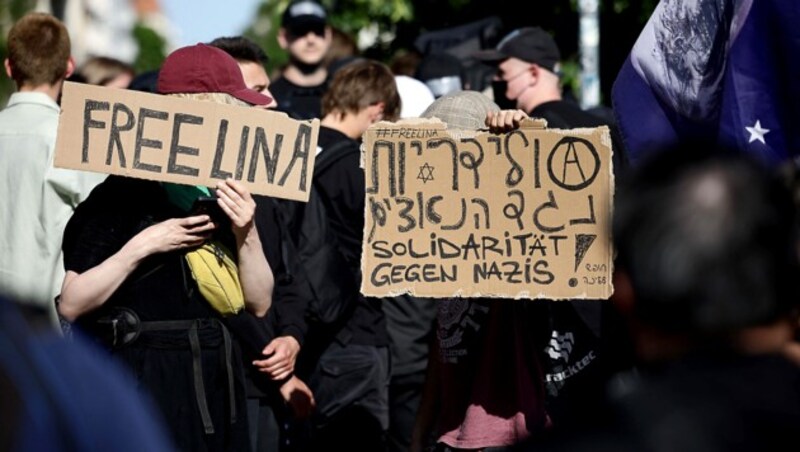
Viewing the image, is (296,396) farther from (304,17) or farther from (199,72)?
(304,17)

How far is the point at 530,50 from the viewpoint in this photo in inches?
319

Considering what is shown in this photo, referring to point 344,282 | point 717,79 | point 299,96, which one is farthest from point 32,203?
point 299,96

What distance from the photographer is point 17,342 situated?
2.08m

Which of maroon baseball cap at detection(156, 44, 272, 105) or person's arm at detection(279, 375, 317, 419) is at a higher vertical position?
maroon baseball cap at detection(156, 44, 272, 105)

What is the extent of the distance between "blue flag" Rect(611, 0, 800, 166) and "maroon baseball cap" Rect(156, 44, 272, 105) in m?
1.43

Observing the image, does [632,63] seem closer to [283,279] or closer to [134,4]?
[283,279]

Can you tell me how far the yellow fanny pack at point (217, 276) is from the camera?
5016 millimetres

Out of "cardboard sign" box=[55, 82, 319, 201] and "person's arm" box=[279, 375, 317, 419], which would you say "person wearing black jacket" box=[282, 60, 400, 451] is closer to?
"person's arm" box=[279, 375, 317, 419]

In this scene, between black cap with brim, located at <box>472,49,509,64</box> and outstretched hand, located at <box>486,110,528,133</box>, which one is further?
black cap with brim, located at <box>472,49,509,64</box>

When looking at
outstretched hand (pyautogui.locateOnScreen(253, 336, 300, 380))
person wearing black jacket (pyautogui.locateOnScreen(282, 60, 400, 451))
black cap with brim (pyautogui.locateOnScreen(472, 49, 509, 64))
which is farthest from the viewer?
black cap with brim (pyautogui.locateOnScreen(472, 49, 509, 64))

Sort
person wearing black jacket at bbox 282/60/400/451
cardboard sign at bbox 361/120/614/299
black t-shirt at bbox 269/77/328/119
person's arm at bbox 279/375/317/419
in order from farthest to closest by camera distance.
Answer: black t-shirt at bbox 269/77/328/119, person wearing black jacket at bbox 282/60/400/451, person's arm at bbox 279/375/317/419, cardboard sign at bbox 361/120/614/299

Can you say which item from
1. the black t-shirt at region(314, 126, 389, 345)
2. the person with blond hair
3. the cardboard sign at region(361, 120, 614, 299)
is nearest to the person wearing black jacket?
the black t-shirt at region(314, 126, 389, 345)

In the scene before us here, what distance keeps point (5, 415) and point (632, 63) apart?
4.18 meters

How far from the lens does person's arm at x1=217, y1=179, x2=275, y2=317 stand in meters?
5.01
